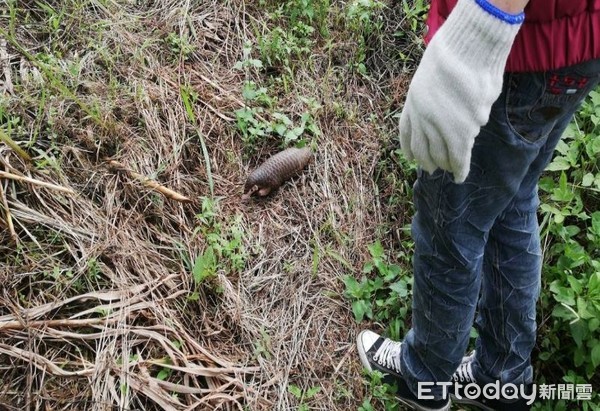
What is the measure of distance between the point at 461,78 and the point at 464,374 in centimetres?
114

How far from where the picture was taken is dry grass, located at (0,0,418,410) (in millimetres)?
1727

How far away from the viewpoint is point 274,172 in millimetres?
2191

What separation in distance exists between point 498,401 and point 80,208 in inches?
56.5

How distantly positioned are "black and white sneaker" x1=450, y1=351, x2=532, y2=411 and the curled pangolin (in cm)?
90

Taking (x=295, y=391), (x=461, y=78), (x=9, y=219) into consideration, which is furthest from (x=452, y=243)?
(x=9, y=219)

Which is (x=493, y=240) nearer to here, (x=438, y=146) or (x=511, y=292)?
(x=511, y=292)

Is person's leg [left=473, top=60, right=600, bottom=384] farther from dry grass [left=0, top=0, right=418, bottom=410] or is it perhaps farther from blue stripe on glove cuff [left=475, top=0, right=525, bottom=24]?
dry grass [left=0, top=0, right=418, bottom=410]

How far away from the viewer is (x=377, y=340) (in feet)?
6.40

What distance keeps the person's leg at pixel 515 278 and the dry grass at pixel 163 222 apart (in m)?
0.44

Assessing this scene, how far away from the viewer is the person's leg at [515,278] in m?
1.34

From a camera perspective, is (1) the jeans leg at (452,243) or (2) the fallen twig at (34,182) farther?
(2) the fallen twig at (34,182)

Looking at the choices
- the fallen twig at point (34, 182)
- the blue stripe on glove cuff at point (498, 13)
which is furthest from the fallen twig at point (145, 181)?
the blue stripe on glove cuff at point (498, 13)

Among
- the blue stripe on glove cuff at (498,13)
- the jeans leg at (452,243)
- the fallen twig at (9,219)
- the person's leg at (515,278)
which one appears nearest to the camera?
the blue stripe on glove cuff at (498,13)

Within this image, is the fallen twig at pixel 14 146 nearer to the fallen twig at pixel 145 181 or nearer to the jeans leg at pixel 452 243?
the fallen twig at pixel 145 181
